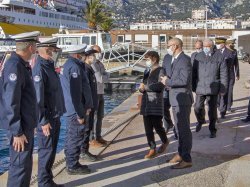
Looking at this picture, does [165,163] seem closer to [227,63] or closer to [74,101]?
[74,101]

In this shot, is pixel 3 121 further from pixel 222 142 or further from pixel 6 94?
pixel 222 142

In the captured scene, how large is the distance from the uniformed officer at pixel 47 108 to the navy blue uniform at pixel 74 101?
0.70 meters

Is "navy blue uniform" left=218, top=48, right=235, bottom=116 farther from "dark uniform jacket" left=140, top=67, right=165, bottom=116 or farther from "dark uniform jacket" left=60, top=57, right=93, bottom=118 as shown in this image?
"dark uniform jacket" left=60, top=57, right=93, bottom=118

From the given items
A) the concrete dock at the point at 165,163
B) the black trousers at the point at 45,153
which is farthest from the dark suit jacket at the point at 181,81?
the black trousers at the point at 45,153

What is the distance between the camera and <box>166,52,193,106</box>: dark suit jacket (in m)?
6.48

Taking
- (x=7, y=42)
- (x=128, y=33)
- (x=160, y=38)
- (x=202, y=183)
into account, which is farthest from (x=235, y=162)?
(x=128, y=33)

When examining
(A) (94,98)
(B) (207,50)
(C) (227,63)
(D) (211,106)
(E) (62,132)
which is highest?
(B) (207,50)

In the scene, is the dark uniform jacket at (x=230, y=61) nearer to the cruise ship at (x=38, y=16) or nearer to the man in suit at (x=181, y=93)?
the man in suit at (x=181, y=93)

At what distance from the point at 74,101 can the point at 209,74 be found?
10.8ft

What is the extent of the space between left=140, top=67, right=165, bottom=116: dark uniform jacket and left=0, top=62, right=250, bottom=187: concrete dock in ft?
2.73

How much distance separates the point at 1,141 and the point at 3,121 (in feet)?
25.9

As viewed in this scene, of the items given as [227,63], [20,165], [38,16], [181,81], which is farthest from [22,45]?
[38,16]

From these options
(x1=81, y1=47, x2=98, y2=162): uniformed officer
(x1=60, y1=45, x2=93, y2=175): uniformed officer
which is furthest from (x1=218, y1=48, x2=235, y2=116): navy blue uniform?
(x1=60, y1=45, x2=93, y2=175): uniformed officer

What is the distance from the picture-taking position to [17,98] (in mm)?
4578
